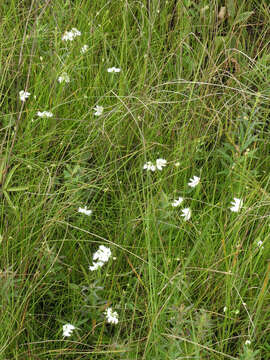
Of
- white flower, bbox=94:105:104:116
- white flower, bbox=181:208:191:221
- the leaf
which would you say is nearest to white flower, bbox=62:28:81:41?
white flower, bbox=94:105:104:116

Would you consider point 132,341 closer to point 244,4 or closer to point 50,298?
point 50,298

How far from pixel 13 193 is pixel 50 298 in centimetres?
44

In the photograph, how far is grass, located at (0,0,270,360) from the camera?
1.61m

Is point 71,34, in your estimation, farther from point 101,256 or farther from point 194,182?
point 101,256

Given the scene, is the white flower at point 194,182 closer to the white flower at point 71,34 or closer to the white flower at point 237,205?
the white flower at point 237,205

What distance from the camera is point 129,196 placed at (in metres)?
1.89

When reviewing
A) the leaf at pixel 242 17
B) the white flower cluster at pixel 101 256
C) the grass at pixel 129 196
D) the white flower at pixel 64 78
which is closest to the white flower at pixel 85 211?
the grass at pixel 129 196

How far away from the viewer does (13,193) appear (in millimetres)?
2002

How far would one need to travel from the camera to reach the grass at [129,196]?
161 cm

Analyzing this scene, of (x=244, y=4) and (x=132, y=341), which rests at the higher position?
(x=244, y=4)

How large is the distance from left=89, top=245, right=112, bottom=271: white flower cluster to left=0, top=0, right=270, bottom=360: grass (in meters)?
0.03

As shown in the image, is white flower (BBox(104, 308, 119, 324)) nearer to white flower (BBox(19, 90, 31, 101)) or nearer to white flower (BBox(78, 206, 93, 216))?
white flower (BBox(78, 206, 93, 216))

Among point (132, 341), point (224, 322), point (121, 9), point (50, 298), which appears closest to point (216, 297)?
point (224, 322)

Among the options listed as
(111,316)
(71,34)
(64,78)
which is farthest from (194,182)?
(71,34)
